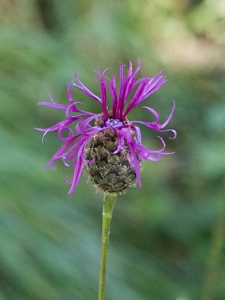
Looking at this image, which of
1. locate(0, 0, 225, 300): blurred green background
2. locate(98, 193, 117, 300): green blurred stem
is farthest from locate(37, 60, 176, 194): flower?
locate(0, 0, 225, 300): blurred green background

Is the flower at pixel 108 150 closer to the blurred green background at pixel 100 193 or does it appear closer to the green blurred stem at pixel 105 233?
the green blurred stem at pixel 105 233

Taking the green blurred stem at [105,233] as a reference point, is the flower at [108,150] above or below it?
above

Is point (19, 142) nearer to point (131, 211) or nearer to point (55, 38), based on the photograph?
point (131, 211)

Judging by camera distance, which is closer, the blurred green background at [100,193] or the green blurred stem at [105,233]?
the green blurred stem at [105,233]

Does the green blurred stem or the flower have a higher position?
the flower

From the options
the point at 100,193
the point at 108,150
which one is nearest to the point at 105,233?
the point at 108,150

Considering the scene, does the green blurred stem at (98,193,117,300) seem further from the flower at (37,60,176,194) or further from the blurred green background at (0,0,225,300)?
the blurred green background at (0,0,225,300)

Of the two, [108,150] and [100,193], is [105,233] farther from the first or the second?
[100,193]

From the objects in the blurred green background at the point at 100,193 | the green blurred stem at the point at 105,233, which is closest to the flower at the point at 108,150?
the green blurred stem at the point at 105,233

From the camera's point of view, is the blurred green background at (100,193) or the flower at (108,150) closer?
the flower at (108,150)
